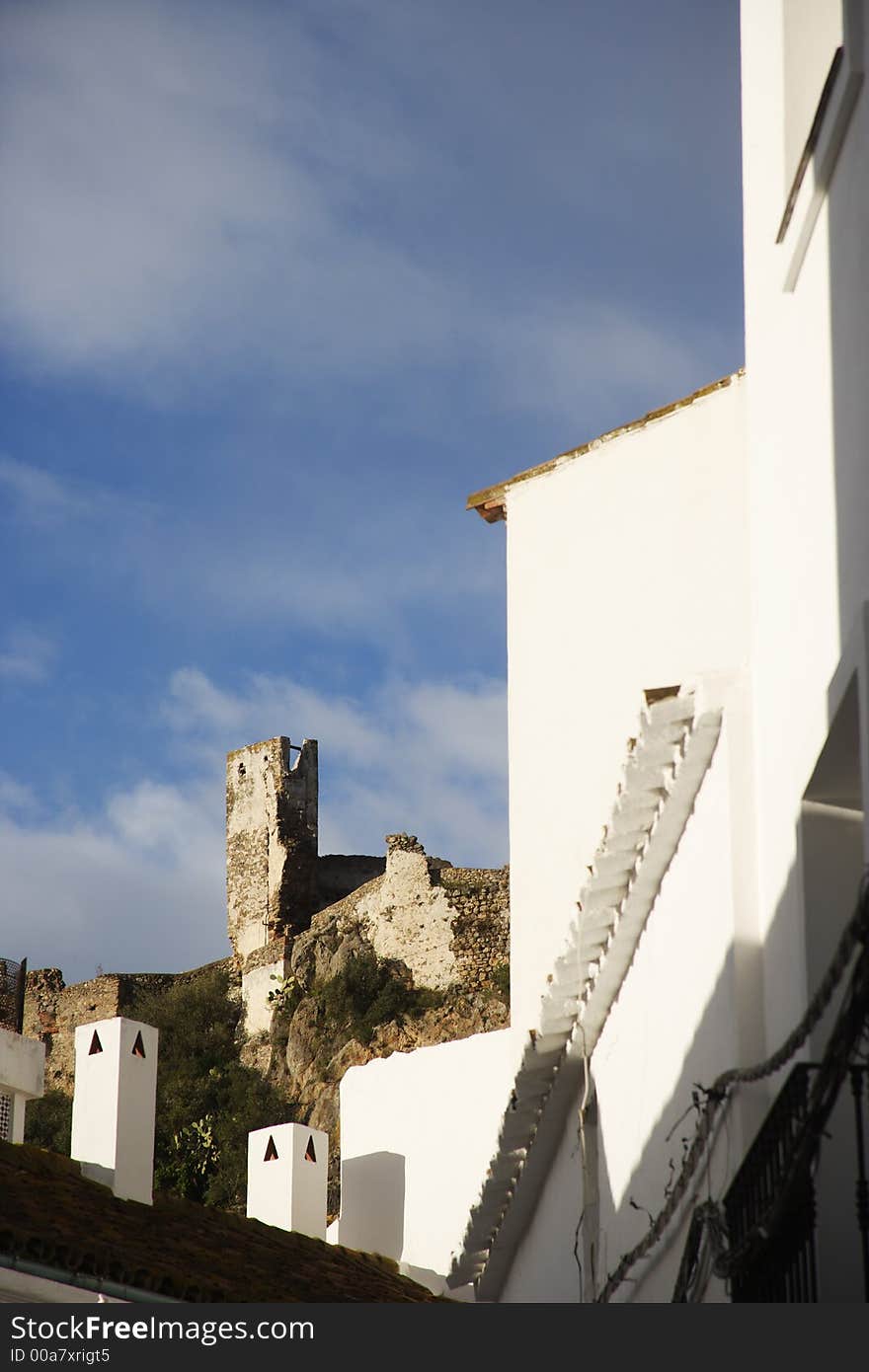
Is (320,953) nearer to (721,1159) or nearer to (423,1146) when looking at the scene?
(423,1146)

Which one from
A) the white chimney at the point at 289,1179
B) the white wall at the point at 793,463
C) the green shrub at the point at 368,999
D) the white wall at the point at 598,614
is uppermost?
the green shrub at the point at 368,999

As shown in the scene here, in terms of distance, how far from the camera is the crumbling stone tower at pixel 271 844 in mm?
44906

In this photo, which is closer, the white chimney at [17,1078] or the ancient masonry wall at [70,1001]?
the white chimney at [17,1078]

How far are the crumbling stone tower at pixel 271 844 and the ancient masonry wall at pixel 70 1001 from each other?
1.30 metres

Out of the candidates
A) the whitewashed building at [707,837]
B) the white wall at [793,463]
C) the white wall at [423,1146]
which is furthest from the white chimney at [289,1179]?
the white wall at [793,463]

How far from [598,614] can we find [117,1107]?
5.22 metres

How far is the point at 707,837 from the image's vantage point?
311 inches

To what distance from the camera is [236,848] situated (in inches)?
1825

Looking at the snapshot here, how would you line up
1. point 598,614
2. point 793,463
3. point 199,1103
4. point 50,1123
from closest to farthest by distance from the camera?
point 793,463
point 598,614
point 50,1123
point 199,1103

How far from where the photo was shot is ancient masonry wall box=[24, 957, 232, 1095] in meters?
44.3

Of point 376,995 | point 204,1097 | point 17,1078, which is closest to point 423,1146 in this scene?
point 17,1078

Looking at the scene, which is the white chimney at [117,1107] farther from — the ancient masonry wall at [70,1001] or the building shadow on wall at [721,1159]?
the ancient masonry wall at [70,1001]

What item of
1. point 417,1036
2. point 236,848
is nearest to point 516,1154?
point 417,1036

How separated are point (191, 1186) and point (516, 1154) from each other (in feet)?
70.8
